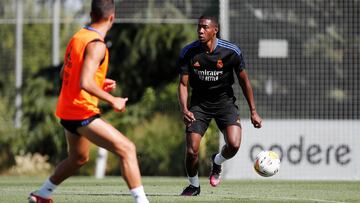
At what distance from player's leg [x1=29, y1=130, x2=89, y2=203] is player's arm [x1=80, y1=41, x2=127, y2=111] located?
0.75 metres

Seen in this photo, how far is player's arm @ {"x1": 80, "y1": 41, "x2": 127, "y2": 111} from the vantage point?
920cm

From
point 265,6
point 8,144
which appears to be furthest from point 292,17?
point 8,144

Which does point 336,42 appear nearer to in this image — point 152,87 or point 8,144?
point 152,87

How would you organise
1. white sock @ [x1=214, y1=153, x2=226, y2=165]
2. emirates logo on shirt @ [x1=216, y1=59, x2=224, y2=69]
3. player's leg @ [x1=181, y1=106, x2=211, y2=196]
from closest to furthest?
player's leg @ [x1=181, y1=106, x2=211, y2=196] < emirates logo on shirt @ [x1=216, y1=59, x2=224, y2=69] < white sock @ [x1=214, y1=153, x2=226, y2=165]

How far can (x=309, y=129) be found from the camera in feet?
72.1

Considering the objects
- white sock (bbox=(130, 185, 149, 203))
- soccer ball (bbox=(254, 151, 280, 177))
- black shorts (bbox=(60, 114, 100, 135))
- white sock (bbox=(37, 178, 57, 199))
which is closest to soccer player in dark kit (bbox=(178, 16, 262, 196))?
soccer ball (bbox=(254, 151, 280, 177))

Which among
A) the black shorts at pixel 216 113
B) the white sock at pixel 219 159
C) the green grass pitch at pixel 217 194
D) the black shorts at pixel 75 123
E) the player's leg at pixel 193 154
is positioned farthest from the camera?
the white sock at pixel 219 159

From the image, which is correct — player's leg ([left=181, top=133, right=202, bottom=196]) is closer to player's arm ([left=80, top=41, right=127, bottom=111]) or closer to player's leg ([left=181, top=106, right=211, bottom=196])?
player's leg ([left=181, top=106, right=211, bottom=196])

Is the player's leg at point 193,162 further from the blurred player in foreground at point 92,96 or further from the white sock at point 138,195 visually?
the white sock at point 138,195

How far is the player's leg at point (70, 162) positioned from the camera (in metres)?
10.0

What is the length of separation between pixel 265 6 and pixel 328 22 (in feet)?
4.55

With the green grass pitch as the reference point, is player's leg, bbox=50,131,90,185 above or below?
above

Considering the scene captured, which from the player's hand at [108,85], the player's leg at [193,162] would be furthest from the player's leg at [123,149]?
the player's leg at [193,162]

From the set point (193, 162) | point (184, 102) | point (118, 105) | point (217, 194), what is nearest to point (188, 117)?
point (184, 102)
